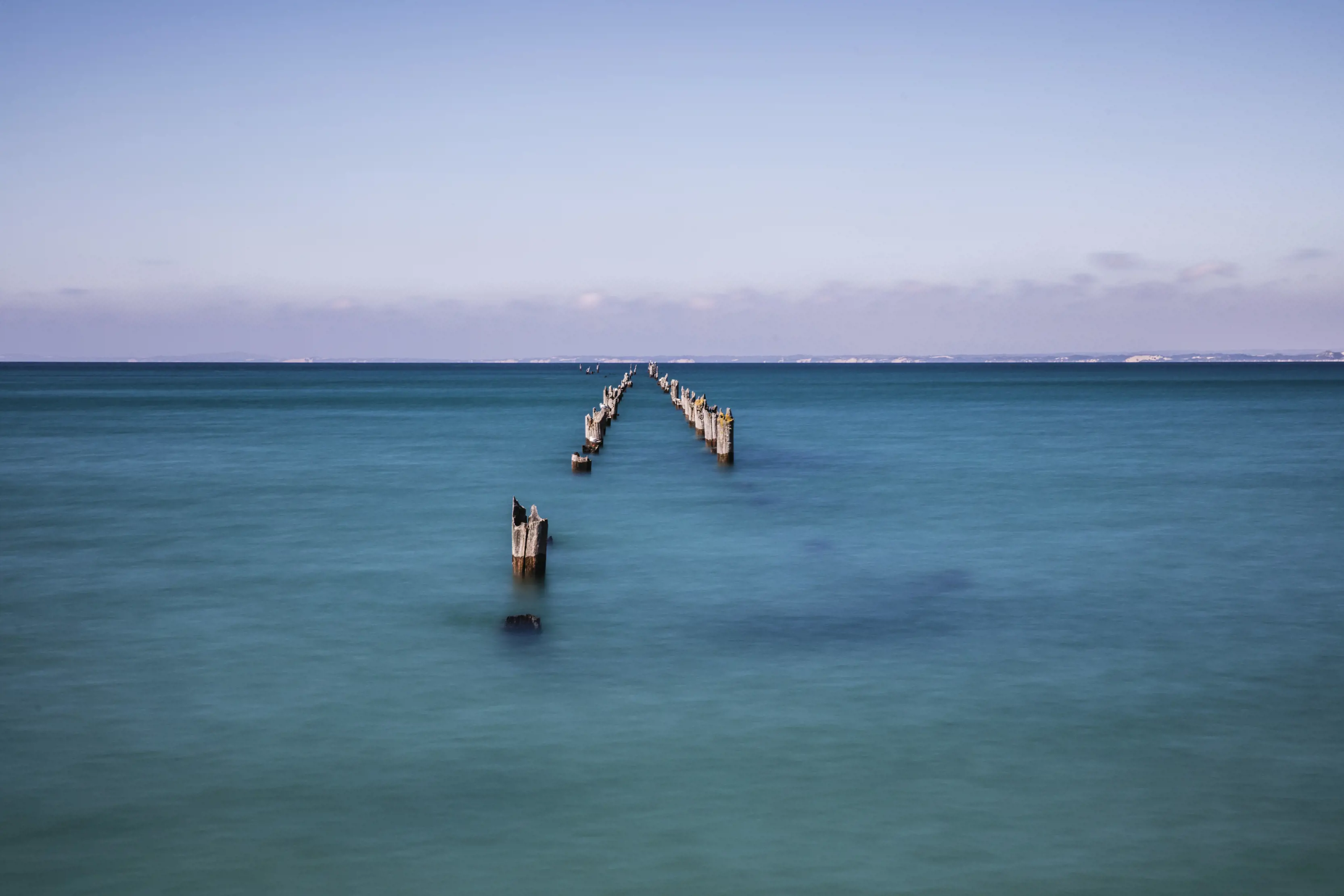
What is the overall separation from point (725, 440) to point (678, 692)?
20.9 metres

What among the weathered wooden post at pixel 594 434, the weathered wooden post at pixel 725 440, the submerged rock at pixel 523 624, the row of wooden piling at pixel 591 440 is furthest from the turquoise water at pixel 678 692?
the weathered wooden post at pixel 594 434

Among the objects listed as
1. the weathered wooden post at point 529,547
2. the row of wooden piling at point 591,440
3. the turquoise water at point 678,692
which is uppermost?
the row of wooden piling at point 591,440

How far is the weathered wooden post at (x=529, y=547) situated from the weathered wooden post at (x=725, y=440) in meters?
15.4

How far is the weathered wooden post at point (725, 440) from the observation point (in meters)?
30.7

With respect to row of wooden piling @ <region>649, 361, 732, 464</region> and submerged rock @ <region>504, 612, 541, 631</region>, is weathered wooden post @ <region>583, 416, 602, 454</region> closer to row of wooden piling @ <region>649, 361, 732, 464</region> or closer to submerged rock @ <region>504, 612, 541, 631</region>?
row of wooden piling @ <region>649, 361, 732, 464</region>

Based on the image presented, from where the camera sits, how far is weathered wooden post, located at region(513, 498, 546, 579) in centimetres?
1505

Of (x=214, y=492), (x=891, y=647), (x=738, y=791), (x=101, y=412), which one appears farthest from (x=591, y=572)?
(x=101, y=412)

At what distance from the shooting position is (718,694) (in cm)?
1033

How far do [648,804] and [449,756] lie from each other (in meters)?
1.80

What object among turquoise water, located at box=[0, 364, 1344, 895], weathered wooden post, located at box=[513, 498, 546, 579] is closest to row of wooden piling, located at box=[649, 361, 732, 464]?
turquoise water, located at box=[0, 364, 1344, 895]

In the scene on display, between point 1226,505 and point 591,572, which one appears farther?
point 1226,505

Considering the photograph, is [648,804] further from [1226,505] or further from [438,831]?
[1226,505]

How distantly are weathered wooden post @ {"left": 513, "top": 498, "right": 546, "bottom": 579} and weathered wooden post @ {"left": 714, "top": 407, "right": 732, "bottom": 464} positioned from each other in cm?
1543

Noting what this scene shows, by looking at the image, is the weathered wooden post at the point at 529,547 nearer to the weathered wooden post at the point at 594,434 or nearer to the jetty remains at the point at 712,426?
the jetty remains at the point at 712,426
